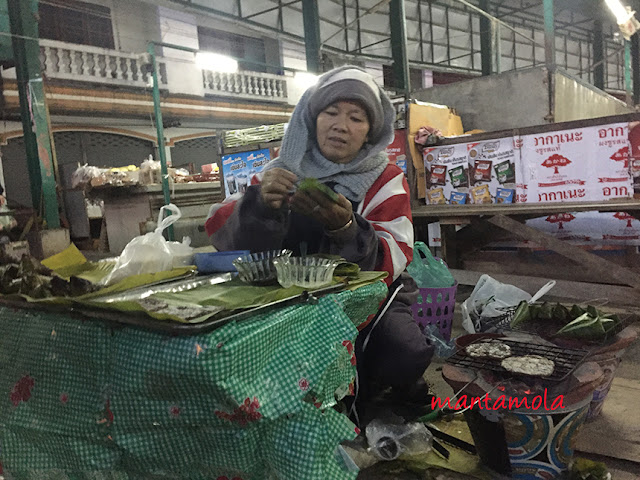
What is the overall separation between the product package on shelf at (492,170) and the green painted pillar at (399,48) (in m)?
5.78

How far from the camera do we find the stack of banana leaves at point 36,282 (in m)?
1.28

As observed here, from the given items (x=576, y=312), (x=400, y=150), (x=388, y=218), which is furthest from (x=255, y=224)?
(x=400, y=150)

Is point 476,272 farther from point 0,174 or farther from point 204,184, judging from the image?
point 0,174

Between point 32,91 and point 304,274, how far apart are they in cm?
715

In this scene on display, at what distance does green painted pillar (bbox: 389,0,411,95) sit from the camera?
31.0ft

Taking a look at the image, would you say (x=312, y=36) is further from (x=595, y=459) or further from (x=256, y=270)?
(x=595, y=459)

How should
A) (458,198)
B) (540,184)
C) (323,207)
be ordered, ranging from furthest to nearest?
(458,198), (540,184), (323,207)

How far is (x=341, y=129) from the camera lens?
2068mm

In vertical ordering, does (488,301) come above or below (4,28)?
below

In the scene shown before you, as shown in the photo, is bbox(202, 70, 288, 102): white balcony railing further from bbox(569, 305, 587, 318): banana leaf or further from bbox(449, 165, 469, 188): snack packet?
bbox(569, 305, 587, 318): banana leaf

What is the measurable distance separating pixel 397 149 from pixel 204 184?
339cm

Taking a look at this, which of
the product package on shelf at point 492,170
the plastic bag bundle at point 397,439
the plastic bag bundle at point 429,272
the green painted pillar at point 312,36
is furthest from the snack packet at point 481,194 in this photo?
the green painted pillar at point 312,36

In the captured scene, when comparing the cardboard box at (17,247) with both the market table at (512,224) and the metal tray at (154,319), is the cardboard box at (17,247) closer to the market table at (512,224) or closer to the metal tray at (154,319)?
the market table at (512,224)

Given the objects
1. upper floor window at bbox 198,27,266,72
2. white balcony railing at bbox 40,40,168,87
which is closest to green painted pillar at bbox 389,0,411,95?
upper floor window at bbox 198,27,266,72
